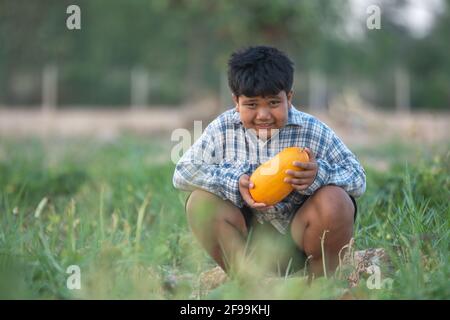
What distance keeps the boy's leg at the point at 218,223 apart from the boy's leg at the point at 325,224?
24 cm

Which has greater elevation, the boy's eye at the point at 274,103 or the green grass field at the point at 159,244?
the boy's eye at the point at 274,103

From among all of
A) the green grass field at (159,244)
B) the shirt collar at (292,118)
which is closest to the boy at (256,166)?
the shirt collar at (292,118)

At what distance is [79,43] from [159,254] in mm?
21989

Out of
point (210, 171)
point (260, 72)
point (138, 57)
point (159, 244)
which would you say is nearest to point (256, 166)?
point (210, 171)

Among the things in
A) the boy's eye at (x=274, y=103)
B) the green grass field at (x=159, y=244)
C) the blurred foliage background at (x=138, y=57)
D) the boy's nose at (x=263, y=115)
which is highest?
the blurred foliage background at (x=138, y=57)

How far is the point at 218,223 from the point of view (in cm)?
301

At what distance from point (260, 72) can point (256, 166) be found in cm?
45

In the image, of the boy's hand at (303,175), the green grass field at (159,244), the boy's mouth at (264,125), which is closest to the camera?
the green grass field at (159,244)

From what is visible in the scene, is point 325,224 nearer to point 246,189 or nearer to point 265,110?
point 246,189

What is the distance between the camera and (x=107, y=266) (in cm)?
273

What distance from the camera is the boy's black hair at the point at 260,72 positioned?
294cm

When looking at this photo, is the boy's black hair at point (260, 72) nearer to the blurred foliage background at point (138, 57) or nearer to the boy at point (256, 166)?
the boy at point (256, 166)

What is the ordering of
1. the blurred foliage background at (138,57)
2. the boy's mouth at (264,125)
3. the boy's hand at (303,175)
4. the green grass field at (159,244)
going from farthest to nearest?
the blurred foliage background at (138,57)
the boy's mouth at (264,125)
the boy's hand at (303,175)
the green grass field at (159,244)

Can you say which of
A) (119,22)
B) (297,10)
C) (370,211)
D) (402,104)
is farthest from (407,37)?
(370,211)
